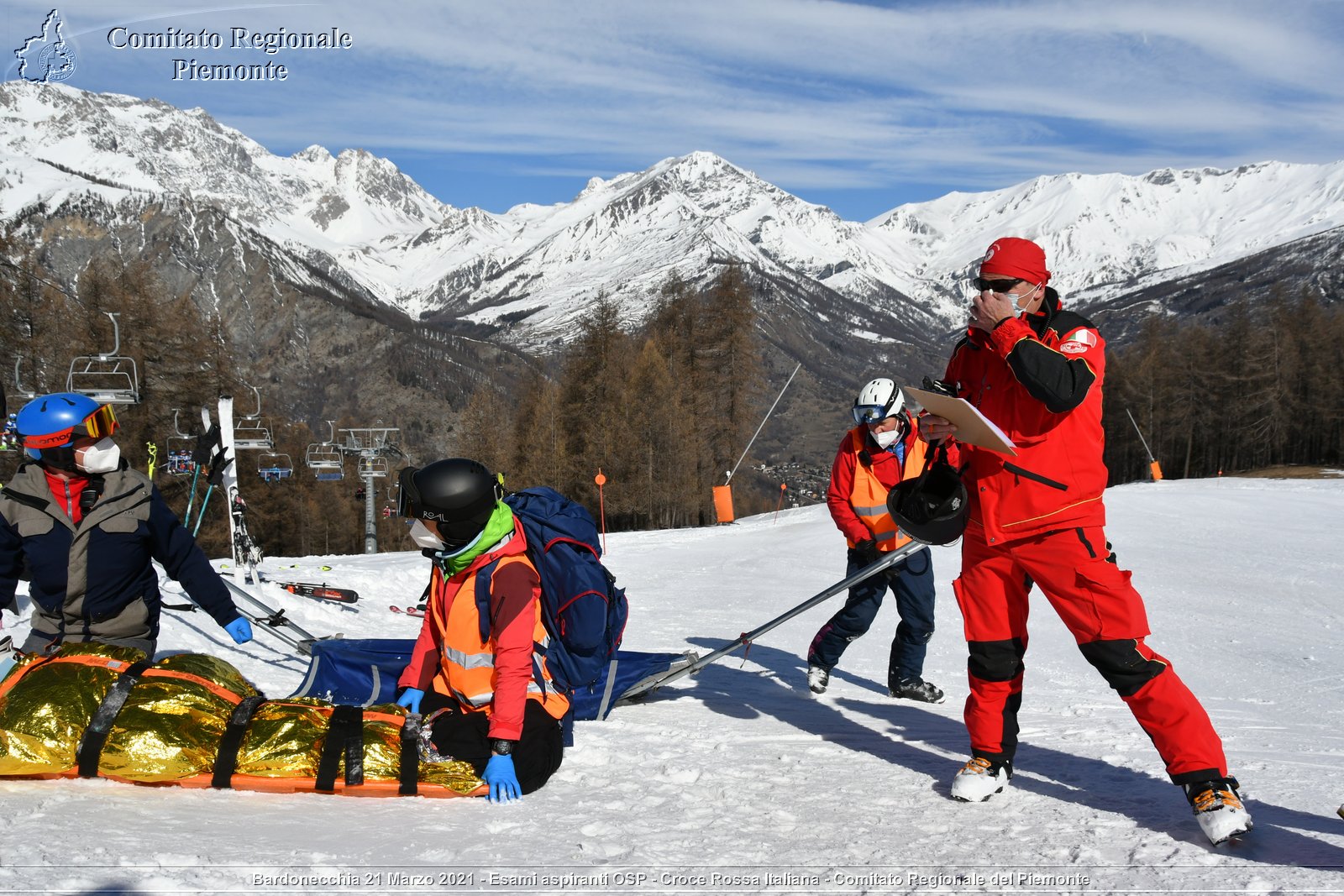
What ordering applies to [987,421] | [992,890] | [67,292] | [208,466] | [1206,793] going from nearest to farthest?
[992,890] < [1206,793] < [987,421] < [208,466] < [67,292]

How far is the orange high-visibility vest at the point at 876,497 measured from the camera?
6.39 metres

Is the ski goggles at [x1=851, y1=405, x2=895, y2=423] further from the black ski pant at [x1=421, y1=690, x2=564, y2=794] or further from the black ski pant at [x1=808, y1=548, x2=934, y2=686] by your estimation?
the black ski pant at [x1=421, y1=690, x2=564, y2=794]

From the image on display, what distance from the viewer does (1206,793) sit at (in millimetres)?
3369

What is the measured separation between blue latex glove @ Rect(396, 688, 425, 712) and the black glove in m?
3.16

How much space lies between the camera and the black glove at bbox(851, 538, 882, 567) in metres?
6.44

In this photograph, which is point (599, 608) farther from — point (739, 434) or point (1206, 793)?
point (739, 434)

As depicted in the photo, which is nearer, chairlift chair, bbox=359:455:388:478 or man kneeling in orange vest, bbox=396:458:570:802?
man kneeling in orange vest, bbox=396:458:570:802

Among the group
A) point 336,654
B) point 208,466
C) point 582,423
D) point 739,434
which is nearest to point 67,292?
point 582,423

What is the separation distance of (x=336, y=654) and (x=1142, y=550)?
12.0m

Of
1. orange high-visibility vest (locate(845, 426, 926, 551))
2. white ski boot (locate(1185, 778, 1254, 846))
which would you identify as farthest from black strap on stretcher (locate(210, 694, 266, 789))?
orange high-visibility vest (locate(845, 426, 926, 551))

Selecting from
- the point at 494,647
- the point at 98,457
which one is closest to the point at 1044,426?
the point at 494,647

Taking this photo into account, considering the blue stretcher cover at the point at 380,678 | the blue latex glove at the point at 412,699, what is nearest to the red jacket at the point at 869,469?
the blue stretcher cover at the point at 380,678

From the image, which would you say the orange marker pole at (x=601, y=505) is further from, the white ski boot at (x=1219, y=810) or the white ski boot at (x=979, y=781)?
the white ski boot at (x=1219, y=810)

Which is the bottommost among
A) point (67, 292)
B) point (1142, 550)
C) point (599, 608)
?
point (1142, 550)
